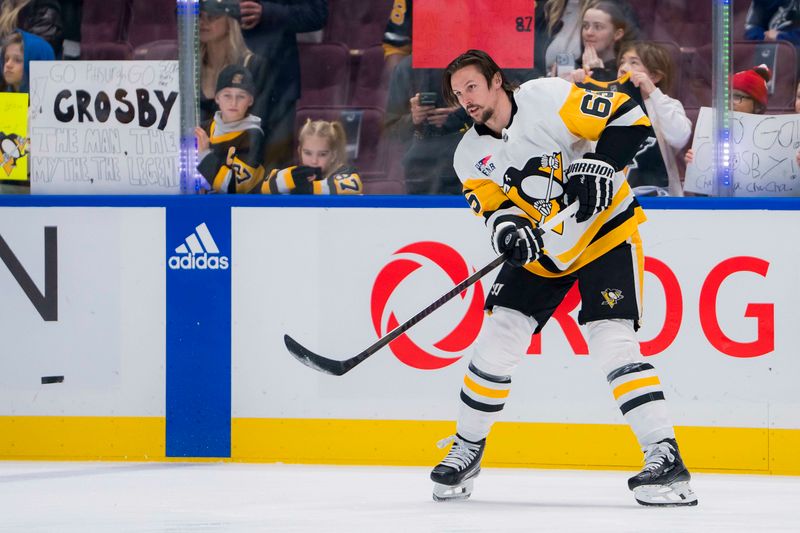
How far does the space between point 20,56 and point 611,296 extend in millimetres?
2116

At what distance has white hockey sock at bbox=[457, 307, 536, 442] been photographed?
10.6ft

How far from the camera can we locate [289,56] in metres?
3.97

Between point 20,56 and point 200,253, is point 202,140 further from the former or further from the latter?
point 20,56

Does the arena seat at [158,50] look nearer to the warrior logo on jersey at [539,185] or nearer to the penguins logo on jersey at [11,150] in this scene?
the penguins logo on jersey at [11,150]

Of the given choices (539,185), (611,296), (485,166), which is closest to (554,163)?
(539,185)

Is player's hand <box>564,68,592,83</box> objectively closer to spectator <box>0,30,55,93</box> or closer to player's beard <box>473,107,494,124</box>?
player's beard <box>473,107,494,124</box>

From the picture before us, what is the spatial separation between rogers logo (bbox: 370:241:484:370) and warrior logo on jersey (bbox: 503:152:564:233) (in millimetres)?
654

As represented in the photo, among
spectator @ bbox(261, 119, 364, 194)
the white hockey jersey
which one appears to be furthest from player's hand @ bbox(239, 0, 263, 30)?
the white hockey jersey

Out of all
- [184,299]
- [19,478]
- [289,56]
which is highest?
[289,56]

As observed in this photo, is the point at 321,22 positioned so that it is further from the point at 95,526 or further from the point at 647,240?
the point at 95,526

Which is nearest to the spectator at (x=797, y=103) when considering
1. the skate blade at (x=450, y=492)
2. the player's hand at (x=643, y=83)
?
the player's hand at (x=643, y=83)

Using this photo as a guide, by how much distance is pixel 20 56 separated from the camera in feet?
13.4

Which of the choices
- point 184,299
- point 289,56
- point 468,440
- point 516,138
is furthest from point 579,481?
point 289,56

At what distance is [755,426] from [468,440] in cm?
95
